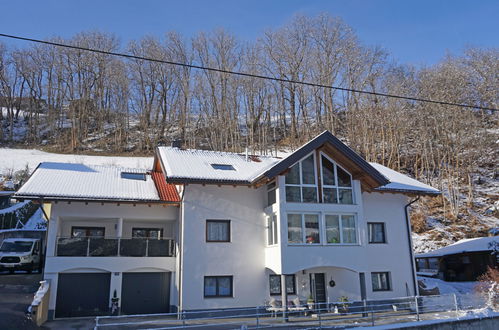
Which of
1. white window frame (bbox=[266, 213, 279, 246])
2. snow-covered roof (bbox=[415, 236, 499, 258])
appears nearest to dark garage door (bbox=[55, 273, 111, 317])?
white window frame (bbox=[266, 213, 279, 246])

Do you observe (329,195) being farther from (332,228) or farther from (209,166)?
(209,166)

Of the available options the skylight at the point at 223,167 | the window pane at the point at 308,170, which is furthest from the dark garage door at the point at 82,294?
the window pane at the point at 308,170

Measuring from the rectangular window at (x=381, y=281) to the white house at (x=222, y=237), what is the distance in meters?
0.05

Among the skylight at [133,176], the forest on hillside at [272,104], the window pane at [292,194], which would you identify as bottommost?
the window pane at [292,194]

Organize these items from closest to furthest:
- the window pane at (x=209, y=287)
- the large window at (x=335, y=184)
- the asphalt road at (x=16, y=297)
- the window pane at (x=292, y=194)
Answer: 1. the asphalt road at (x=16, y=297)
2. the window pane at (x=209, y=287)
3. the window pane at (x=292, y=194)
4. the large window at (x=335, y=184)

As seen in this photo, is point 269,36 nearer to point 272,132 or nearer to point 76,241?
point 272,132

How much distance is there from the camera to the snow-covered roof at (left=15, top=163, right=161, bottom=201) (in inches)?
650

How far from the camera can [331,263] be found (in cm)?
1688

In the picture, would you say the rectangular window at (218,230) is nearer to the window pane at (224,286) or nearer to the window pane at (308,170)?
the window pane at (224,286)

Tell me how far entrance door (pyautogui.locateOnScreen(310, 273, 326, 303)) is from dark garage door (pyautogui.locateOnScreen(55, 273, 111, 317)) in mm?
9041

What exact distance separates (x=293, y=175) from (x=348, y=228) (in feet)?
11.3

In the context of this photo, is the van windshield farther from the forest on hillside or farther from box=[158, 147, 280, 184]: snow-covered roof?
the forest on hillside

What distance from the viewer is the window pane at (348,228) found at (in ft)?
57.7

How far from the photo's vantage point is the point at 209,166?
1911cm
